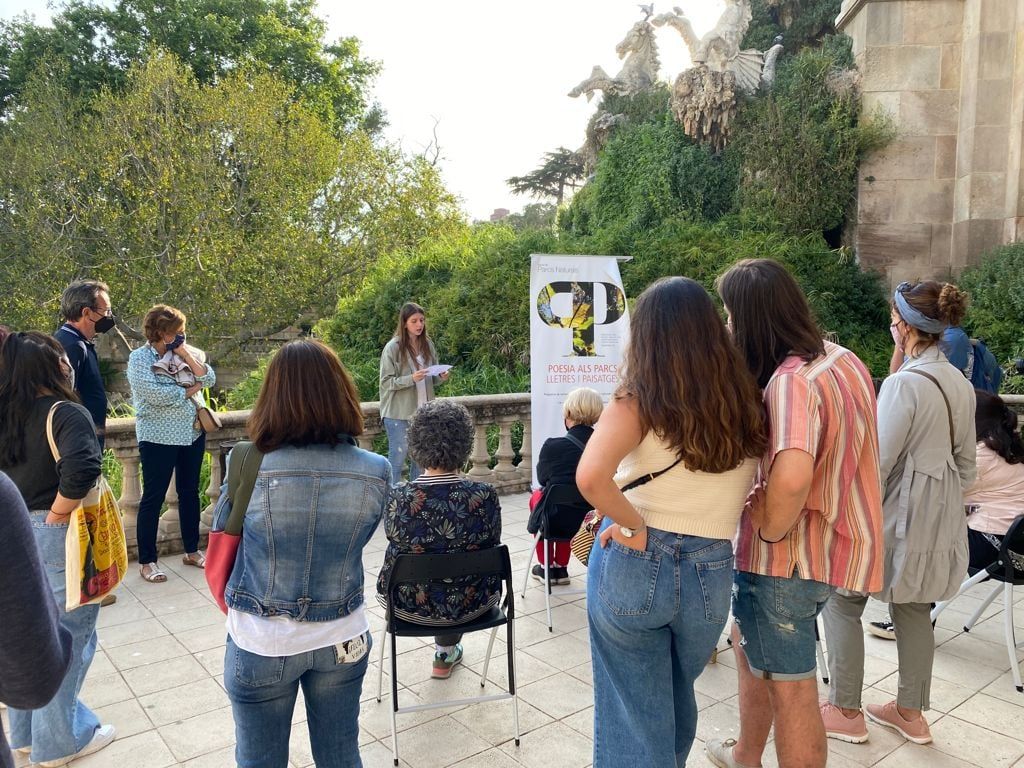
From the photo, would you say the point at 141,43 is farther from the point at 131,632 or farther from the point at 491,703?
the point at 491,703

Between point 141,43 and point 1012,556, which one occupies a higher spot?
point 141,43

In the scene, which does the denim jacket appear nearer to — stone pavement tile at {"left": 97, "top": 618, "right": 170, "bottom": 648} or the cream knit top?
the cream knit top

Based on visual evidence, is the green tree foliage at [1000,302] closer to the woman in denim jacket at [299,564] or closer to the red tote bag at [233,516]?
the woman in denim jacket at [299,564]

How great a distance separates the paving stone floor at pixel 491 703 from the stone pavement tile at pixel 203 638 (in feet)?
0.04

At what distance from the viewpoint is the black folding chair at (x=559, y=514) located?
4.09 metres

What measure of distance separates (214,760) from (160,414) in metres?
2.57

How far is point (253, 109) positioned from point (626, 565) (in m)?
19.5

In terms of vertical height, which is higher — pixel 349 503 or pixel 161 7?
pixel 161 7

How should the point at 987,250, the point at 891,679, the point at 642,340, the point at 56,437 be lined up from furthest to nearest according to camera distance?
1. the point at 987,250
2. the point at 891,679
3. the point at 56,437
4. the point at 642,340

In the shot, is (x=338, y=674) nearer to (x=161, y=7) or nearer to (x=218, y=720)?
(x=218, y=720)

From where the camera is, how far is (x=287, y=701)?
216 centimetres

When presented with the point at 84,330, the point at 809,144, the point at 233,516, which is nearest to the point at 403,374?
the point at 84,330

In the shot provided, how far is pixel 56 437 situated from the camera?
2.67 meters

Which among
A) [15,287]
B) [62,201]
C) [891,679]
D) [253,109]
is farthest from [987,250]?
[15,287]
